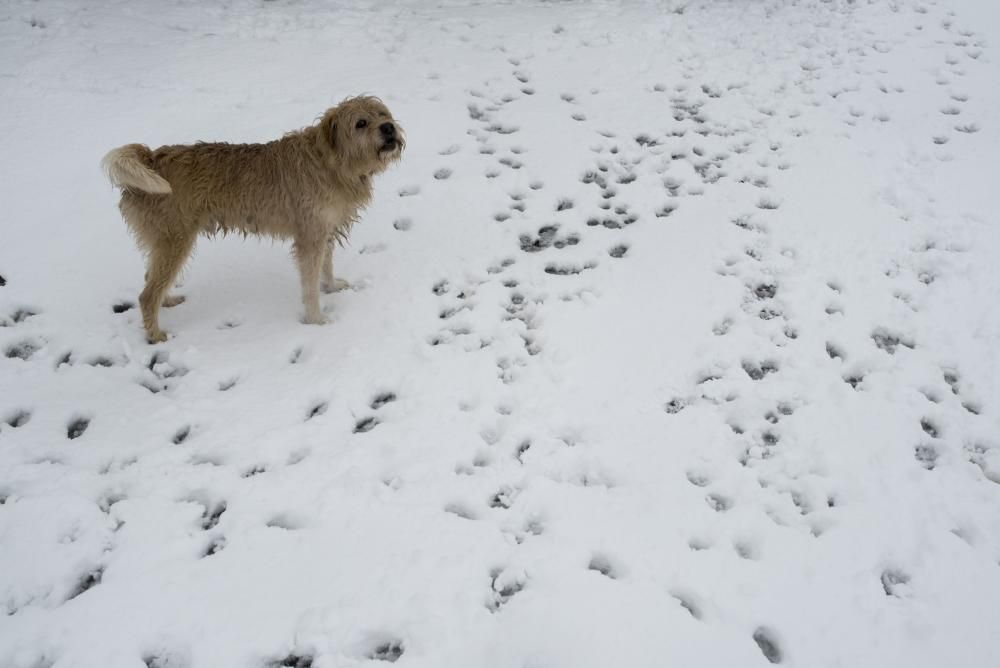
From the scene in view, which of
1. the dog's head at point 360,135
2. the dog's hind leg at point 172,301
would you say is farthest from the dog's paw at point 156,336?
the dog's head at point 360,135

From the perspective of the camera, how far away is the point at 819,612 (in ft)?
8.99

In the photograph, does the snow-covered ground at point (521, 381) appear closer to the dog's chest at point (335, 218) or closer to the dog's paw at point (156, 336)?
the dog's paw at point (156, 336)

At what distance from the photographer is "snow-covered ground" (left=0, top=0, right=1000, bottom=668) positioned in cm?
270

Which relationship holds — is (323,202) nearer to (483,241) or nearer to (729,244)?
(483,241)

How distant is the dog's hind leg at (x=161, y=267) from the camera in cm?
394

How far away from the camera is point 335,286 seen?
15.3ft

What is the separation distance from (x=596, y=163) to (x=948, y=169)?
10.8 feet

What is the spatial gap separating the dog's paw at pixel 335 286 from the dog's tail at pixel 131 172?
51.0 inches

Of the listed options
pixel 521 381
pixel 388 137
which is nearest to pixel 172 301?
pixel 388 137

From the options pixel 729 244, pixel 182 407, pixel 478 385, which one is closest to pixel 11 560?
pixel 182 407

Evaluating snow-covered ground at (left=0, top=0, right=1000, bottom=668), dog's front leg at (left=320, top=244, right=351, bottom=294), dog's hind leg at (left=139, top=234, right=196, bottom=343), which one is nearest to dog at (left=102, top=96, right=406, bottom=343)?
dog's hind leg at (left=139, top=234, right=196, bottom=343)

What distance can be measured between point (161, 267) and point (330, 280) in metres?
1.14

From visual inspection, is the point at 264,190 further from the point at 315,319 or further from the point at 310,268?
the point at 315,319

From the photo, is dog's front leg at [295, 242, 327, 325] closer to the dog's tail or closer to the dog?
the dog
